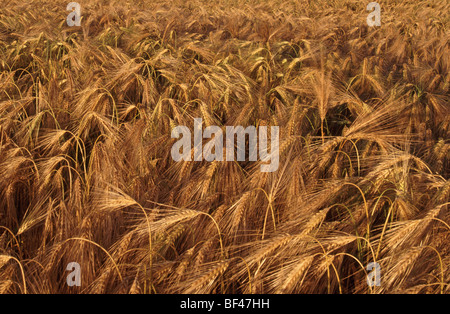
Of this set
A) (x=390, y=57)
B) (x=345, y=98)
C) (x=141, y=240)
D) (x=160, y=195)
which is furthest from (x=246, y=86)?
(x=390, y=57)

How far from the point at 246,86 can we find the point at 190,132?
739mm

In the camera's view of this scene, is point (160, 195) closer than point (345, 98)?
Yes

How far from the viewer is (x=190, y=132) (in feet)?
7.48

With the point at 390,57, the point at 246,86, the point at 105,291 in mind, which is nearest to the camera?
the point at 105,291

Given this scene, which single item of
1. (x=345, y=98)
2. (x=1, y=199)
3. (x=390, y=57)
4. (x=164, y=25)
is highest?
(x=164, y=25)

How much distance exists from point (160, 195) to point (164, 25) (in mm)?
3562

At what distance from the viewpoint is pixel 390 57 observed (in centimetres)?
445

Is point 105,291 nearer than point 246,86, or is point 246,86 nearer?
point 105,291

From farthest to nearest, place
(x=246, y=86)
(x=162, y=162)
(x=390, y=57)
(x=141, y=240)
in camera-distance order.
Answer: (x=390, y=57), (x=246, y=86), (x=162, y=162), (x=141, y=240)

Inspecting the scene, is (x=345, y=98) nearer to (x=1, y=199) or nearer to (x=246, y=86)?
(x=246, y=86)

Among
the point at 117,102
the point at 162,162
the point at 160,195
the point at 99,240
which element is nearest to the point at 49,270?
the point at 99,240

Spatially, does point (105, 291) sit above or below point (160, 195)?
below

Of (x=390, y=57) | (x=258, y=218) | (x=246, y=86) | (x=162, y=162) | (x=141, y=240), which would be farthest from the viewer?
(x=390, y=57)

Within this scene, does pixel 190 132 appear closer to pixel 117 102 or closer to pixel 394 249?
pixel 117 102
